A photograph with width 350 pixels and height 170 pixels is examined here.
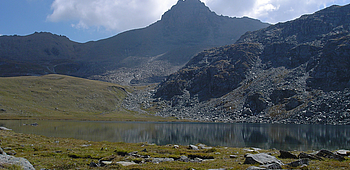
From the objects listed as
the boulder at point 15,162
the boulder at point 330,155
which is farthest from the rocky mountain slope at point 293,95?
the boulder at point 15,162

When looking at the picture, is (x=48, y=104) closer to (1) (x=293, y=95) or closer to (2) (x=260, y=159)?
(1) (x=293, y=95)

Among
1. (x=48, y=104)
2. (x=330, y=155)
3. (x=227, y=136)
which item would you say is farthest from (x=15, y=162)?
(x=48, y=104)

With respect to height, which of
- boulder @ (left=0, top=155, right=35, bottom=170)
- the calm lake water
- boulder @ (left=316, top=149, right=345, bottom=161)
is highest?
boulder @ (left=0, top=155, right=35, bottom=170)

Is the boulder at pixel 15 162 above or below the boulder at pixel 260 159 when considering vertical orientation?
above

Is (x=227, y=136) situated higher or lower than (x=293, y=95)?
lower

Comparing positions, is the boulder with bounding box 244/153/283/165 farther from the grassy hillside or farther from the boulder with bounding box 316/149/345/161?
the grassy hillside

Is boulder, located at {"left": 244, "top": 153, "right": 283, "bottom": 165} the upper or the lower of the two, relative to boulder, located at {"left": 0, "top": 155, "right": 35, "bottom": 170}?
lower

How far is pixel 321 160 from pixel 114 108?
18792cm

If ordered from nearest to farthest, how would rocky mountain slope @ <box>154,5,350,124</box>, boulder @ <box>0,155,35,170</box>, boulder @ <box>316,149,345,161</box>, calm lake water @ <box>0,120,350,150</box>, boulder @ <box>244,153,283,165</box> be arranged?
boulder @ <box>0,155,35,170</box> < boulder @ <box>244,153,283,165</box> < boulder @ <box>316,149,345,161</box> < calm lake water @ <box>0,120,350,150</box> < rocky mountain slope @ <box>154,5,350,124</box>

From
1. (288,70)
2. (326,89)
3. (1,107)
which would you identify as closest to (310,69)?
(288,70)

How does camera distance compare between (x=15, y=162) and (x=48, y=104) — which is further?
(x=48, y=104)

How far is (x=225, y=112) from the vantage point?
15638cm

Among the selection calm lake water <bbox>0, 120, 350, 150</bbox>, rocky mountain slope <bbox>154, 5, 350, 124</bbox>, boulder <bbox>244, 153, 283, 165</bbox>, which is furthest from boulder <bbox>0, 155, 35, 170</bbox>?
rocky mountain slope <bbox>154, 5, 350, 124</bbox>

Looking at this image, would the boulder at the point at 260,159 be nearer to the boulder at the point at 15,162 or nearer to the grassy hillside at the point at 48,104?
the boulder at the point at 15,162
